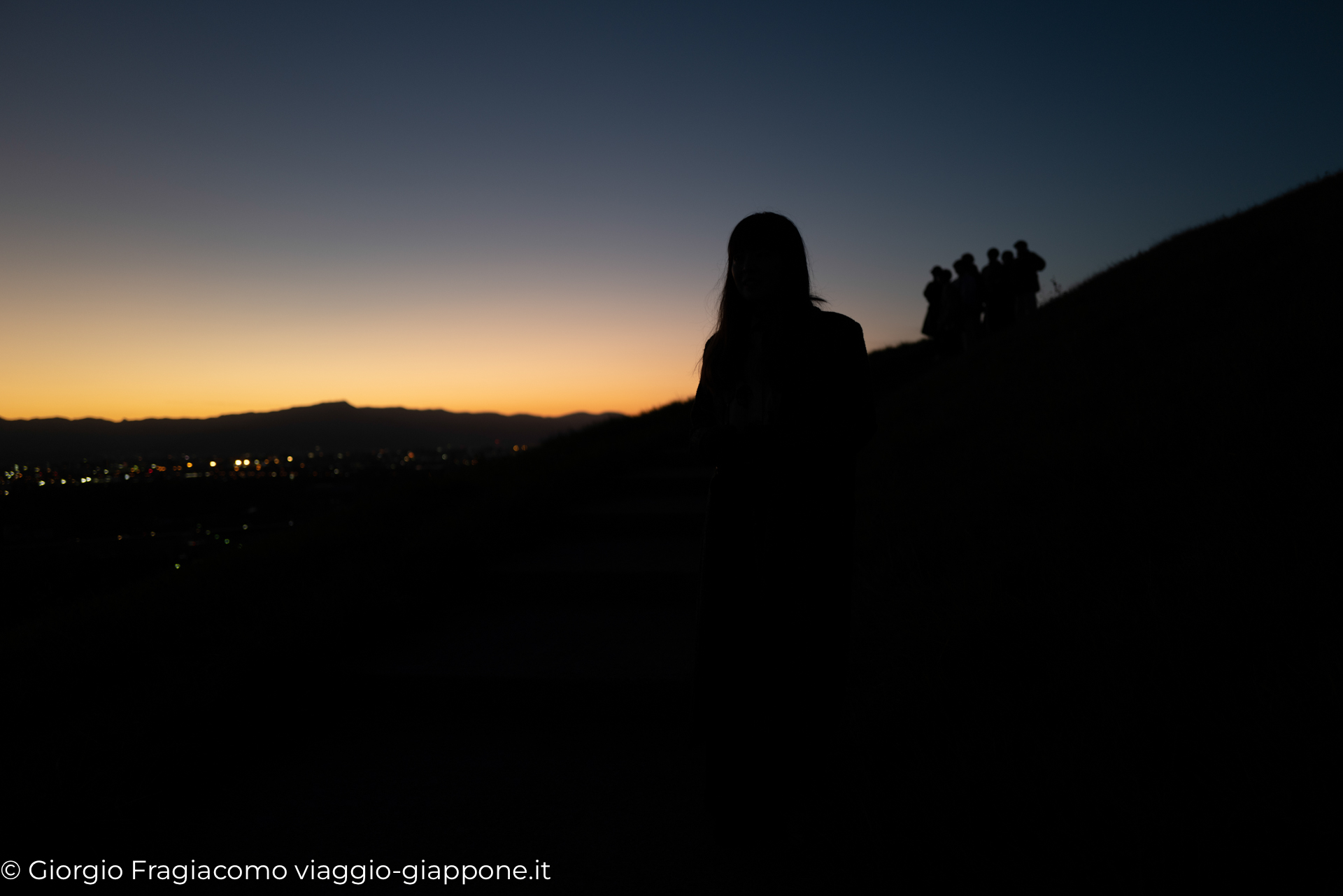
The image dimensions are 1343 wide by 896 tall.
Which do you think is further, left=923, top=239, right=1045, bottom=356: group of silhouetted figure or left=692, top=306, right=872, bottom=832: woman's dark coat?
left=923, top=239, right=1045, bottom=356: group of silhouetted figure

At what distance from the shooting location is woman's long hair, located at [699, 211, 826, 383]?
1744 mm

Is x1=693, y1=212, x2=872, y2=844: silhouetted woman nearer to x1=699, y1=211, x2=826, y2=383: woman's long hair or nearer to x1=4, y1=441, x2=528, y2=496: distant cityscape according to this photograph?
x1=699, y1=211, x2=826, y2=383: woman's long hair

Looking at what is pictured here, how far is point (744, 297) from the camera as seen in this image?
5.93ft

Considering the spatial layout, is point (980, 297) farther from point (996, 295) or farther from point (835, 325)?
point (835, 325)

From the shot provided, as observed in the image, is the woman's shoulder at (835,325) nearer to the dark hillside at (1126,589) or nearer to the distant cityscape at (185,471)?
the dark hillside at (1126,589)

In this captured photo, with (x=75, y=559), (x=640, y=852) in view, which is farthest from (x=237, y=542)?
(x=640, y=852)

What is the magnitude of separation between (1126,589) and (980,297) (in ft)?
A: 31.5

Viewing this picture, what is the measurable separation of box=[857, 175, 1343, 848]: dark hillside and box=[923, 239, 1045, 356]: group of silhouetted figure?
599 centimetres

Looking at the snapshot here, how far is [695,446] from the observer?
177 cm

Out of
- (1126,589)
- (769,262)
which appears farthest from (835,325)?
(1126,589)

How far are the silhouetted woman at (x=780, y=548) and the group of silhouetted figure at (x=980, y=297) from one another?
10018 mm

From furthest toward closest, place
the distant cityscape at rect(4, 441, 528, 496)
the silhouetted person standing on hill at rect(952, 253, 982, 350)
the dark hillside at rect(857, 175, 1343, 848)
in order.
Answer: the distant cityscape at rect(4, 441, 528, 496) < the silhouetted person standing on hill at rect(952, 253, 982, 350) < the dark hillside at rect(857, 175, 1343, 848)

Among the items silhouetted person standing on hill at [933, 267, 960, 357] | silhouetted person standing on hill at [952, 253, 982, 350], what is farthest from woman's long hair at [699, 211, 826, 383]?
silhouetted person standing on hill at [933, 267, 960, 357]

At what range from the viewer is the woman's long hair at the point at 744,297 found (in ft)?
5.72
